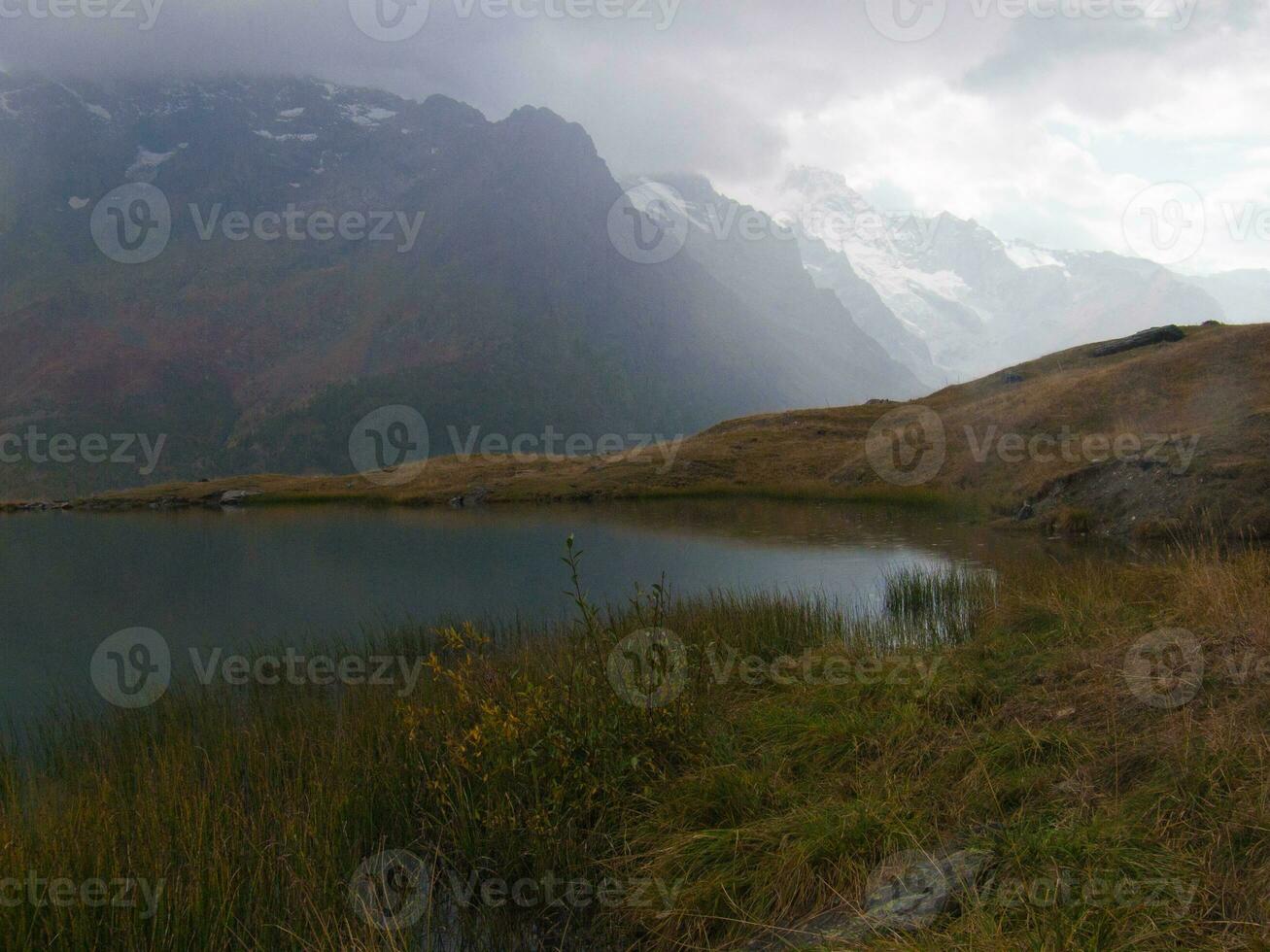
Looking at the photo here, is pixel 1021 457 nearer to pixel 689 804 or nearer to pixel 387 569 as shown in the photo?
pixel 387 569

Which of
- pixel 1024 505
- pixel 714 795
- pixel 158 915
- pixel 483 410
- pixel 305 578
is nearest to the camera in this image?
pixel 158 915

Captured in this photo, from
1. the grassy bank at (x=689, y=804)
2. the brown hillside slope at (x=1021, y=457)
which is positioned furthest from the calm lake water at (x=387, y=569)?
the grassy bank at (x=689, y=804)

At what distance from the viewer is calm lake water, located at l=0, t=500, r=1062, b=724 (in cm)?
1623

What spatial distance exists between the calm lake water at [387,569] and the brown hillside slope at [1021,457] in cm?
395

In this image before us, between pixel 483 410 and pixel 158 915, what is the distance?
178769mm

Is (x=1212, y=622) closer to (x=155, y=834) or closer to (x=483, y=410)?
(x=155, y=834)

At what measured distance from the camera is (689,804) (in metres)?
5.84

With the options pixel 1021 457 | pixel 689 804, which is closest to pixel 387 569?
pixel 689 804

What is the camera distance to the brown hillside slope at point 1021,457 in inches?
944

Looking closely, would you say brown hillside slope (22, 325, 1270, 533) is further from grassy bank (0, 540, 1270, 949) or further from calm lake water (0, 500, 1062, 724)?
grassy bank (0, 540, 1270, 949)

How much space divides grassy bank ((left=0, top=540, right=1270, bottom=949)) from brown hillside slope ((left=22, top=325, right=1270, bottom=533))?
1322 centimetres

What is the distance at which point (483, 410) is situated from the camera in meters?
180

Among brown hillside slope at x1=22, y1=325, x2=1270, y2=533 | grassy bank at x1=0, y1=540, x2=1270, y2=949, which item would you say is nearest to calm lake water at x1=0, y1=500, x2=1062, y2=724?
brown hillside slope at x1=22, y1=325, x2=1270, y2=533

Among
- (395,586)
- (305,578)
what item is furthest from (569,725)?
(305,578)
